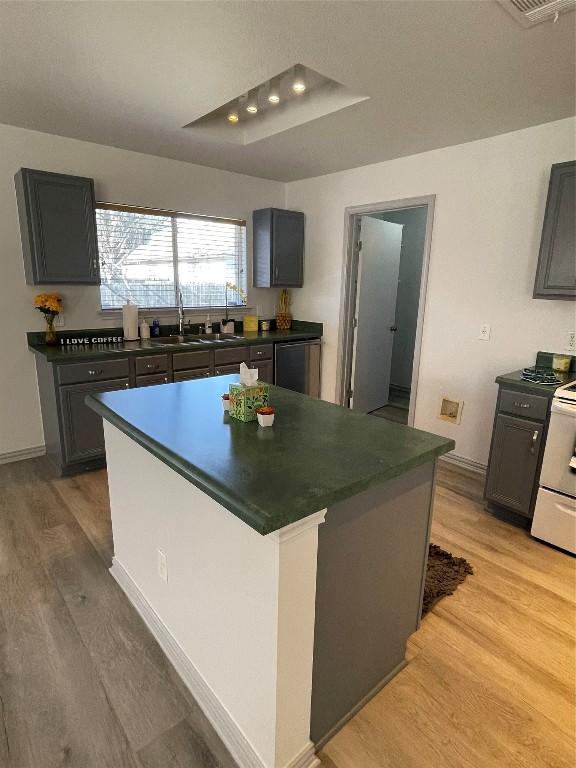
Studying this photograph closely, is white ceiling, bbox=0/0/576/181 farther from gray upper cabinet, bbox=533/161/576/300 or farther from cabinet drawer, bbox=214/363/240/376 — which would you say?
cabinet drawer, bbox=214/363/240/376

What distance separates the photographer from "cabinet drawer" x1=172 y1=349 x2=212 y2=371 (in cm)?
353

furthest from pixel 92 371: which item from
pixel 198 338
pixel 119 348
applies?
pixel 198 338

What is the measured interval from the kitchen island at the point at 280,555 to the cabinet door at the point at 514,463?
1273 mm

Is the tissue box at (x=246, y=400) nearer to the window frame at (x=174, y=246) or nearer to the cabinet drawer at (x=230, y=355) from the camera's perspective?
the cabinet drawer at (x=230, y=355)

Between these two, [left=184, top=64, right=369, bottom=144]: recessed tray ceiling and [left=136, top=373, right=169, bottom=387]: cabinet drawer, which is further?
[left=136, top=373, right=169, bottom=387]: cabinet drawer

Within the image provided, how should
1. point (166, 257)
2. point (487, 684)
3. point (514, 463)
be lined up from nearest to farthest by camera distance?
point (487, 684), point (514, 463), point (166, 257)

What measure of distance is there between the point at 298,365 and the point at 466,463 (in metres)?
1.87

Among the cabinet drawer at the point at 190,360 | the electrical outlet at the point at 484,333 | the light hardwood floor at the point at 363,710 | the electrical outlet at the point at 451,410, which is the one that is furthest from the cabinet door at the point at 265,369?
the light hardwood floor at the point at 363,710

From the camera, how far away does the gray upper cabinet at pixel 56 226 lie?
117 inches

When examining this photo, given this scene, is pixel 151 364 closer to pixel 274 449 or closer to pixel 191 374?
pixel 191 374

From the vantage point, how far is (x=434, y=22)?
173 centimetres

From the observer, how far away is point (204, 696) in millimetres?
1478

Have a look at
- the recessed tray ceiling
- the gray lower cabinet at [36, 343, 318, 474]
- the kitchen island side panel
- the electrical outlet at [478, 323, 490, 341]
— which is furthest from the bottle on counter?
the kitchen island side panel

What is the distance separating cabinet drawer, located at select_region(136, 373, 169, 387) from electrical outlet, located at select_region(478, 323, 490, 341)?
8.27 feet
